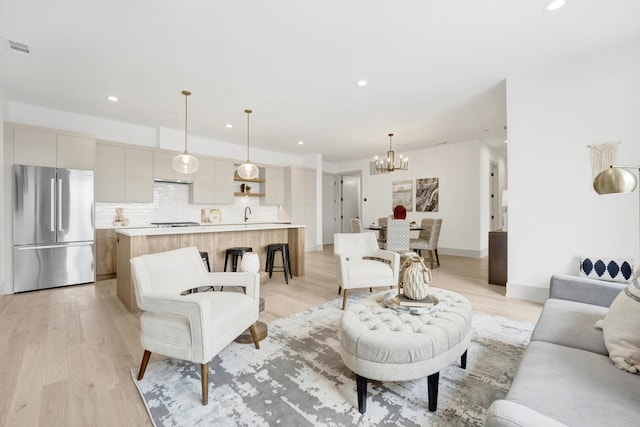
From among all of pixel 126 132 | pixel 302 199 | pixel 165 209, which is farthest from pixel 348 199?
pixel 126 132

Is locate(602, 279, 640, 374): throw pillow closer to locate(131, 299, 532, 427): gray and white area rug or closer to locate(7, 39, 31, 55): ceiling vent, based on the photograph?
locate(131, 299, 532, 427): gray and white area rug

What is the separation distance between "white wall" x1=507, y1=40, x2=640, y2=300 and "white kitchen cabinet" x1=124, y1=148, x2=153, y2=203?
232 inches

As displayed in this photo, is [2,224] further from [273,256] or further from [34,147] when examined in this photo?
[273,256]

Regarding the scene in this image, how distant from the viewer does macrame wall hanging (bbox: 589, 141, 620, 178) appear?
2.87 meters

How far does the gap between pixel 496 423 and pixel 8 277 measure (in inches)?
219

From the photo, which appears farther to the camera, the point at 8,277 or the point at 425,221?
the point at 425,221

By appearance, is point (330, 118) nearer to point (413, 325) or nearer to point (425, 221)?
point (425, 221)

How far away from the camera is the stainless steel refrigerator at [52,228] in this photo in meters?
3.75

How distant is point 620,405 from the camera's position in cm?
94

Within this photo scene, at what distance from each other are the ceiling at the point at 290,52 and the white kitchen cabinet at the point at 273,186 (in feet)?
8.30

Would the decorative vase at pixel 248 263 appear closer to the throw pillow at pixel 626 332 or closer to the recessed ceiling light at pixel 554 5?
the throw pillow at pixel 626 332

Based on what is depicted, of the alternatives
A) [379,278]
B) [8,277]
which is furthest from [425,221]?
[8,277]

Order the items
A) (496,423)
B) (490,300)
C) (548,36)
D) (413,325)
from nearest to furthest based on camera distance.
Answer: (496,423) < (413,325) < (548,36) < (490,300)

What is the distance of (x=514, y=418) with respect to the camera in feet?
2.44
